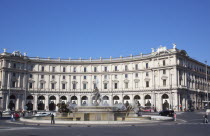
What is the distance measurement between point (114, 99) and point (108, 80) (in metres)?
7.49

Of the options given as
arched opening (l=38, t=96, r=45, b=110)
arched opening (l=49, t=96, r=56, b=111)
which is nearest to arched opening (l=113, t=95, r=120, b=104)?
arched opening (l=49, t=96, r=56, b=111)

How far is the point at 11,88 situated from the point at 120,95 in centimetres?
3868

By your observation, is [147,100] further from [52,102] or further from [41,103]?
[41,103]

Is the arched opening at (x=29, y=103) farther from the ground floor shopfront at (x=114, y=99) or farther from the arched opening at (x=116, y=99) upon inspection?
the arched opening at (x=116, y=99)

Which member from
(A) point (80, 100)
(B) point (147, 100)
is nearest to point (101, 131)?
(B) point (147, 100)

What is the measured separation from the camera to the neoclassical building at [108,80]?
80.8 meters

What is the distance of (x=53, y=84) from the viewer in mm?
94500

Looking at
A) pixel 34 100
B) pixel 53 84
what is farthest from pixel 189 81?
pixel 34 100

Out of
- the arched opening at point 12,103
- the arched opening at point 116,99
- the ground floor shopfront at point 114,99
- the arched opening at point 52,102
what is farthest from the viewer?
the arched opening at point 52,102

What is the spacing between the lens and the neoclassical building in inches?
3182

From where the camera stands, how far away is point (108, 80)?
9362 centimetres

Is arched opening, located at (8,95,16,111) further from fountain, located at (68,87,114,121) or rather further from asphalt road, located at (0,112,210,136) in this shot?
asphalt road, located at (0,112,210,136)

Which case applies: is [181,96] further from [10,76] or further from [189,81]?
[10,76]

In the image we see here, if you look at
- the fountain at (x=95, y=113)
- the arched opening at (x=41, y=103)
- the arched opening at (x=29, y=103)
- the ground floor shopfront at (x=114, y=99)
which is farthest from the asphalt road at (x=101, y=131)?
the arched opening at (x=41, y=103)
